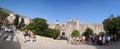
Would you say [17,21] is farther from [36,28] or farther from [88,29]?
[36,28]

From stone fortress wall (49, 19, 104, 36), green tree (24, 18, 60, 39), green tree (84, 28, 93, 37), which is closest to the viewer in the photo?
green tree (24, 18, 60, 39)

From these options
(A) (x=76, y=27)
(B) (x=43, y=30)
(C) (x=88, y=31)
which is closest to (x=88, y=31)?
(C) (x=88, y=31)

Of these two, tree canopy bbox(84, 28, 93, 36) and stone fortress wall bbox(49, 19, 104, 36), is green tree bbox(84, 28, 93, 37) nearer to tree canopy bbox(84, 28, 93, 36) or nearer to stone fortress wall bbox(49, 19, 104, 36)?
tree canopy bbox(84, 28, 93, 36)

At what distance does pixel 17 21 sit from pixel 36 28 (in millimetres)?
43284

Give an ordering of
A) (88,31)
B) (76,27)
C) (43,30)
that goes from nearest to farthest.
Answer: (43,30)
(88,31)
(76,27)

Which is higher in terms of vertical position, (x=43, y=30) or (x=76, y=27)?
(x=76, y=27)

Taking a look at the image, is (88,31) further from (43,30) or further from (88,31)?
(43,30)

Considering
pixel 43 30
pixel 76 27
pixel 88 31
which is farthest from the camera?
pixel 76 27

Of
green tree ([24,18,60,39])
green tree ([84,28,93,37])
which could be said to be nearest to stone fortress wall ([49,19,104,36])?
green tree ([84,28,93,37])

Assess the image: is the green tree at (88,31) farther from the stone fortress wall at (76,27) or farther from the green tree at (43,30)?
the green tree at (43,30)

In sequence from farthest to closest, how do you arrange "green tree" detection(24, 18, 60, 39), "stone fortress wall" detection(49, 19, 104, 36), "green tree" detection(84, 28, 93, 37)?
"stone fortress wall" detection(49, 19, 104, 36) < "green tree" detection(84, 28, 93, 37) < "green tree" detection(24, 18, 60, 39)

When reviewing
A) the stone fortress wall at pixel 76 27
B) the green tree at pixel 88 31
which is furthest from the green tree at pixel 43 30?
the stone fortress wall at pixel 76 27

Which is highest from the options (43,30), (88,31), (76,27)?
(76,27)

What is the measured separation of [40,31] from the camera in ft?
195
